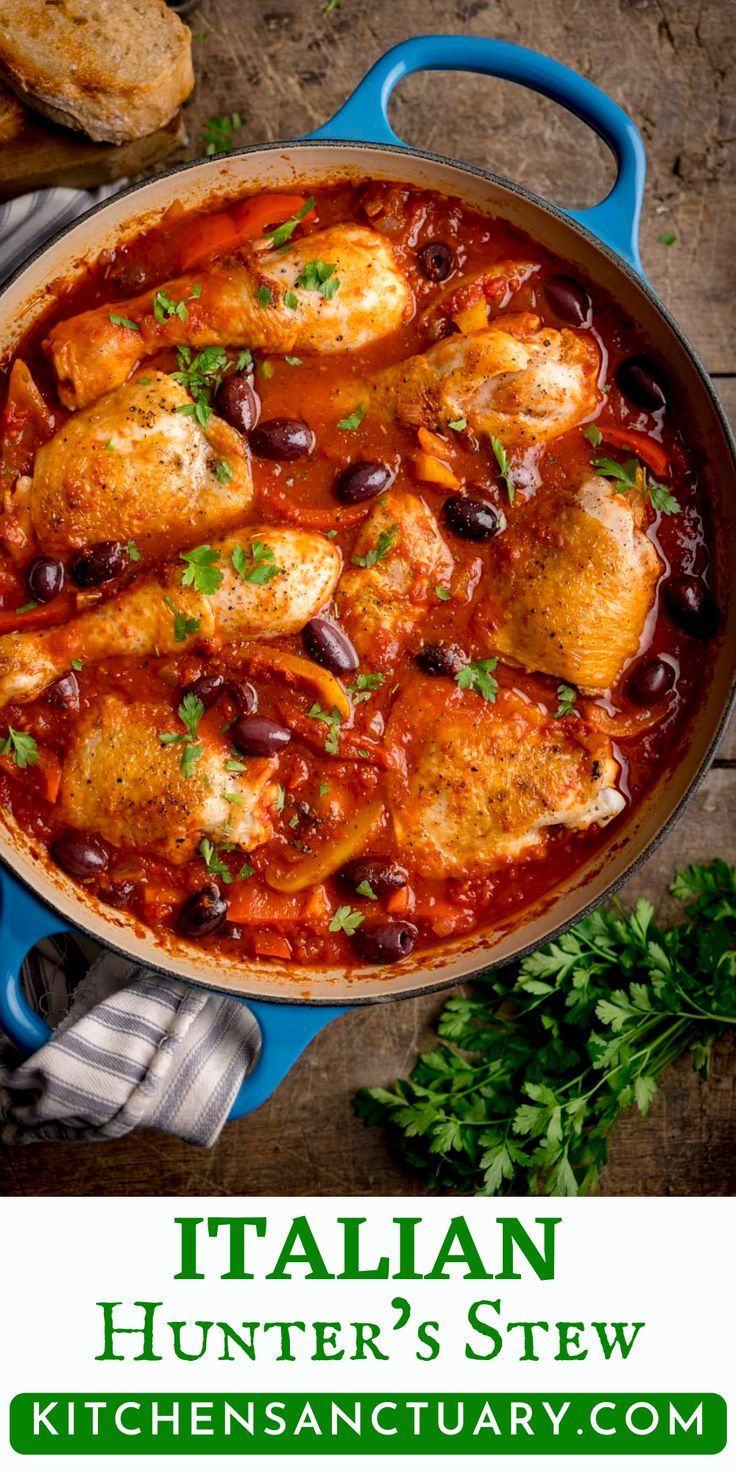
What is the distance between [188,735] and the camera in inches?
138

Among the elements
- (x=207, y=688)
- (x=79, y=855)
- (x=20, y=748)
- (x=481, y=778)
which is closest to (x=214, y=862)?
(x=79, y=855)

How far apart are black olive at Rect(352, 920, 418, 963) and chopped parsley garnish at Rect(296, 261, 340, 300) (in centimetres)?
191

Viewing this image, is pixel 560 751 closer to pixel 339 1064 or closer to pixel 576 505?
pixel 576 505

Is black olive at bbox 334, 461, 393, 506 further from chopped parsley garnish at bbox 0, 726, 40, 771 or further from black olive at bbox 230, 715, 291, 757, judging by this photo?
chopped parsley garnish at bbox 0, 726, 40, 771

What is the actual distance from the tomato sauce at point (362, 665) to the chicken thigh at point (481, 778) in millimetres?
66

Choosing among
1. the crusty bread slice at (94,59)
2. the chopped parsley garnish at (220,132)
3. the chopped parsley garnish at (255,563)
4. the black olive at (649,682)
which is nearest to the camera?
the chopped parsley garnish at (255,563)

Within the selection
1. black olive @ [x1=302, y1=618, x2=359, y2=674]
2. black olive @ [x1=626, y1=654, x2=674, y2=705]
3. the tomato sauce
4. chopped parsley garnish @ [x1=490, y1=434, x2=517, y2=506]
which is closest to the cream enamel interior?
the tomato sauce

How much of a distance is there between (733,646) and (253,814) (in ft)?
5.10

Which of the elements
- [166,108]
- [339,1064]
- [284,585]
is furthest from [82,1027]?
[166,108]

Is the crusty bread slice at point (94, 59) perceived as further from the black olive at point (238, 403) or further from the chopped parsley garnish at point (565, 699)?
the chopped parsley garnish at point (565, 699)

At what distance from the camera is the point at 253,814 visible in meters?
3.52

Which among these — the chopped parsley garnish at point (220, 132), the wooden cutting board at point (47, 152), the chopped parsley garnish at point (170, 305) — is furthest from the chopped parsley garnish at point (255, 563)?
the chopped parsley garnish at point (220, 132)

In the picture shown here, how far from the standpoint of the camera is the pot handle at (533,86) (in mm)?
3461

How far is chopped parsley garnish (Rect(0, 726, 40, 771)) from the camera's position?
3555mm
